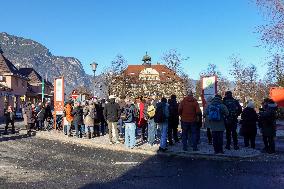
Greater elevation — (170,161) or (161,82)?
(161,82)

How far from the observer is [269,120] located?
1519cm

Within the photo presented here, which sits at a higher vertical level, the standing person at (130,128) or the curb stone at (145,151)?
the standing person at (130,128)

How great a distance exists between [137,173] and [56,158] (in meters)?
3.98

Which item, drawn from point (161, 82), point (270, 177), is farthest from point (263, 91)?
point (270, 177)

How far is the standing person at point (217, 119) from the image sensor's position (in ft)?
47.0

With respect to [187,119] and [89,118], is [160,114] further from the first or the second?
[89,118]

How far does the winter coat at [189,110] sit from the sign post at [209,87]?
1622mm

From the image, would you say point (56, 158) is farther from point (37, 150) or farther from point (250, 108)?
point (250, 108)

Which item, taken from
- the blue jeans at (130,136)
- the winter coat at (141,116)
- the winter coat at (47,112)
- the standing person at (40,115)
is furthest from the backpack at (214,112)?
the winter coat at (47,112)

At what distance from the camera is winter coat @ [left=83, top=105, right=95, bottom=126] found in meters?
20.7

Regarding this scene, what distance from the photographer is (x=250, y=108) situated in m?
16.2

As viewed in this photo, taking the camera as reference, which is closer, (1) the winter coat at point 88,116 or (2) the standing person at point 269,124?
(2) the standing person at point 269,124

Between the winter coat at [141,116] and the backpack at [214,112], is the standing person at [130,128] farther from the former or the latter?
the backpack at [214,112]

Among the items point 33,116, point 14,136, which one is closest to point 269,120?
point 14,136
